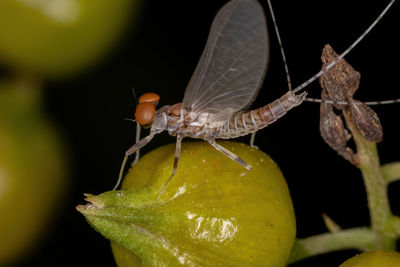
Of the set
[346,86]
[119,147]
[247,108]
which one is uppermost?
[346,86]

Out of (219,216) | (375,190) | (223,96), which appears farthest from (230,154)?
(375,190)

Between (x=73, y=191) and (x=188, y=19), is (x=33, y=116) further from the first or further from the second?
(x=188, y=19)

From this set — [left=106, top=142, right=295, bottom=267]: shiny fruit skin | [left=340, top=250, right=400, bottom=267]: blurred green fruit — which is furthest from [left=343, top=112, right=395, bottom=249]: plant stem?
[left=106, top=142, right=295, bottom=267]: shiny fruit skin

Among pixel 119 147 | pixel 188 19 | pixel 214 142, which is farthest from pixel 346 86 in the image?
pixel 119 147

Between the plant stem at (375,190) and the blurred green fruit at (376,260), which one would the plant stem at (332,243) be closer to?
the plant stem at (375,190)

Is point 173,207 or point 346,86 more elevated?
point 346,86

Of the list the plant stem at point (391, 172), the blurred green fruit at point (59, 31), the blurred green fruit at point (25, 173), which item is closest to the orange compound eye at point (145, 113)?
the blurred green fruit at point (59, 31)

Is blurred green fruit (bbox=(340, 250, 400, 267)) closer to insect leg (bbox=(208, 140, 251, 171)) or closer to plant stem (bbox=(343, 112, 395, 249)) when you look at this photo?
plant stem (bbox=(343, 112, 395, 249))
